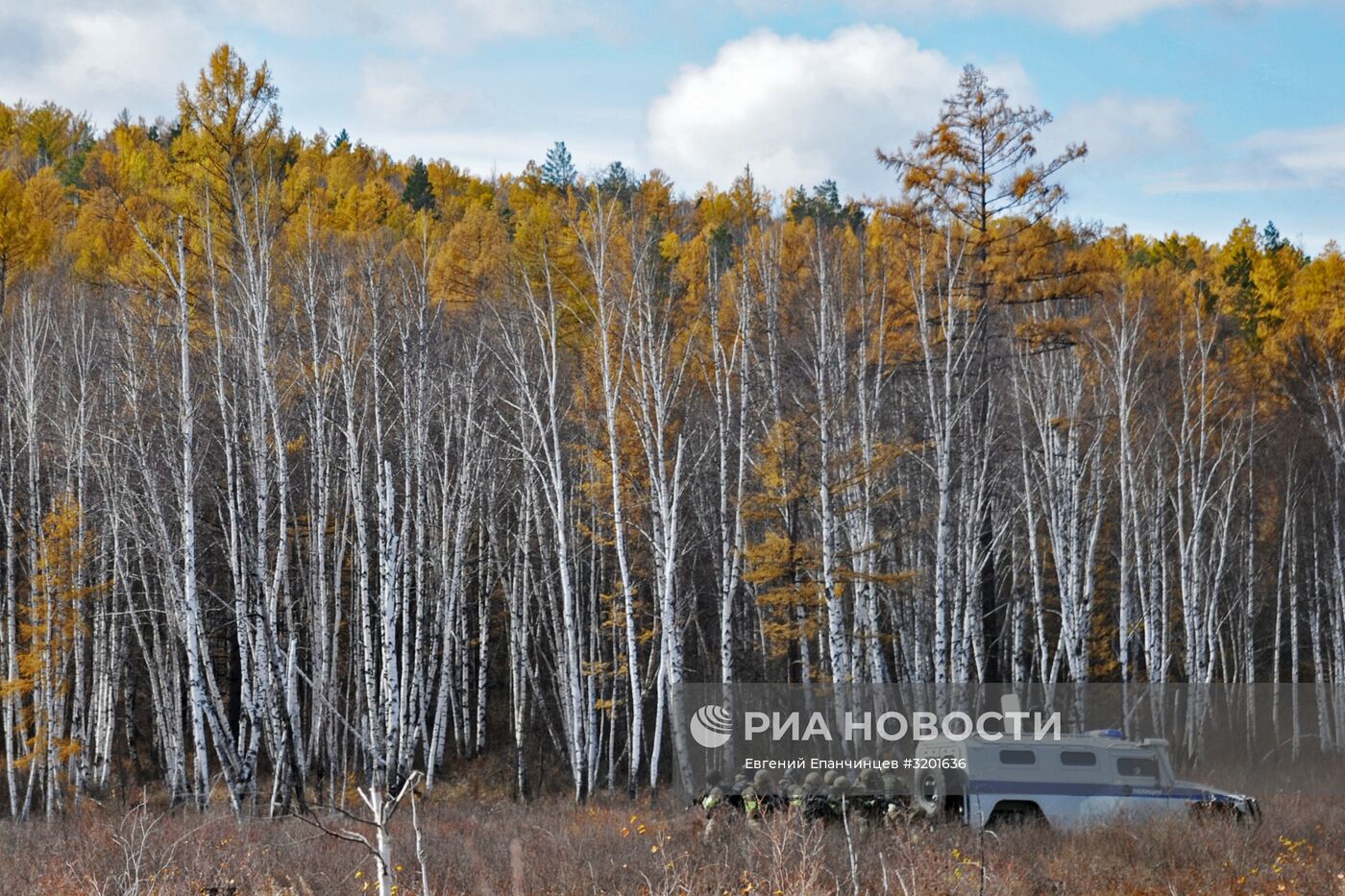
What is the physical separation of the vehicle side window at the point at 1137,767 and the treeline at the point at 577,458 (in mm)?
3070

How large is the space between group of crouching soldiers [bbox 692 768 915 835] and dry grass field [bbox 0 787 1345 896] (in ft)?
0.71

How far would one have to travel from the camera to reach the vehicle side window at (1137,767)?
12.2 metres

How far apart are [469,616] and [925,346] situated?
14726mm

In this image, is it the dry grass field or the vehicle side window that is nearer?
the dry grass field

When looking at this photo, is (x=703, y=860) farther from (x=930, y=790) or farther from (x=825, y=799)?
(x=930, y=790)

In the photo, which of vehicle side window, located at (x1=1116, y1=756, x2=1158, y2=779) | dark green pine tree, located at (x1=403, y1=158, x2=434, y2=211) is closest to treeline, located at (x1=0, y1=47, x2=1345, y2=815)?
vehicle side window, located at (x1=1116, y1=756, x2=1158, y2=779)

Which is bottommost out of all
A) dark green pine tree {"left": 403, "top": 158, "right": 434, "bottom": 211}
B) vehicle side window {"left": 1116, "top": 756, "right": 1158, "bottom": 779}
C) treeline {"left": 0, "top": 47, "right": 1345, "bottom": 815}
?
vehicle side window {"left": 1116, "top": 756, "right": 1158, "bottom": 779}

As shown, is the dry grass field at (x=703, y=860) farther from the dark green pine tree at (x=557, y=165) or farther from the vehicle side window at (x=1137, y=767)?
the dark green pine tree at (x=557, y=165)

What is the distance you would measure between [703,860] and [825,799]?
2203 millimetres

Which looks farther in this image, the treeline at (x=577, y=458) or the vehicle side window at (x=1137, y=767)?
the treeline at (x=577, y=458)

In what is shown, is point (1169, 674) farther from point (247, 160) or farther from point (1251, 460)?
point (247, 160)

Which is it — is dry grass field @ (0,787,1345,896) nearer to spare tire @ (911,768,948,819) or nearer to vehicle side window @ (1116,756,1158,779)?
spare tire @ (911,768,948,819)

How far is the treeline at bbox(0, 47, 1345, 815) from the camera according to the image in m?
15.7

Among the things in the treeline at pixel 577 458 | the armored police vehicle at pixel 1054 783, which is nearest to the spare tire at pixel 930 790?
the armored police vehicle at pixel 1054 783
